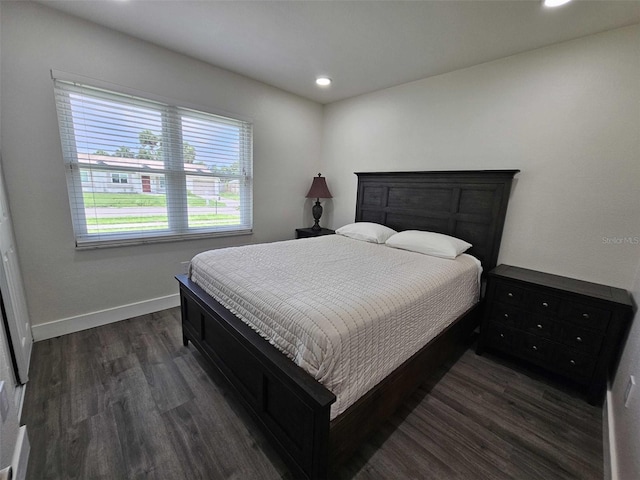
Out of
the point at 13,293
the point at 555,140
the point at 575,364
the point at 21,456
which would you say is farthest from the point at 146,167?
the point at 575,364

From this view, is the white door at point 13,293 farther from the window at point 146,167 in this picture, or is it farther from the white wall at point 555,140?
the white wall at point 555,140

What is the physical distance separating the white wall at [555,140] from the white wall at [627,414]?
1.40 ft

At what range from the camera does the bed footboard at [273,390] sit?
1.08 meters

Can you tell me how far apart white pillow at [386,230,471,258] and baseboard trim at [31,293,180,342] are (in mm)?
2455

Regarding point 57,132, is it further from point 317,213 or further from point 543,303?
point 543,303

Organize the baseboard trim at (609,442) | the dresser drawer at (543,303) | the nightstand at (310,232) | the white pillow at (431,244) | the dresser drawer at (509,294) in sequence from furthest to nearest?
the nightstand at (310,232), the white pillow at (431,244), the dresser drawer at (509,294), the dresser drawer at (543,303), the baseboard trim at (609,442)

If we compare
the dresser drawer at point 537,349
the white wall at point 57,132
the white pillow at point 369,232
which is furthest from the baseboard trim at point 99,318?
the dresser drawer at point 537,349

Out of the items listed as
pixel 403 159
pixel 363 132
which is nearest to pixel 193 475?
pixel 403 159

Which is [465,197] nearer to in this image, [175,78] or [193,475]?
[193,475]

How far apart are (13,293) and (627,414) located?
3.58 metres

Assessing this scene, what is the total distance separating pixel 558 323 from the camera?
189 cm

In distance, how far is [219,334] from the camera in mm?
1715

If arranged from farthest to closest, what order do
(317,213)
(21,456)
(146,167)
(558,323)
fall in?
1. (317,213)
2. (146,167)
3. (558,323)
4. (21,456)

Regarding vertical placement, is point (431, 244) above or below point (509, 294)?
above
